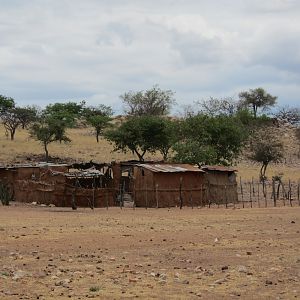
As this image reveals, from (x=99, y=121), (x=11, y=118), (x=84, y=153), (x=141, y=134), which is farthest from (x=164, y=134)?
(x=11, y=118)

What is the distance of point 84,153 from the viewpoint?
6266cm

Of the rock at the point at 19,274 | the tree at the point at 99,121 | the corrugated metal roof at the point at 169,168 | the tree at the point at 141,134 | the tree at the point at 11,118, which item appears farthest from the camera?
the tree at the point at 99,121

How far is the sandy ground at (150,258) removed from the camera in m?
Answer: 10.3

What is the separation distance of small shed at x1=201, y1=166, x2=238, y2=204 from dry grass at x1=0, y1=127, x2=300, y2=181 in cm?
1564

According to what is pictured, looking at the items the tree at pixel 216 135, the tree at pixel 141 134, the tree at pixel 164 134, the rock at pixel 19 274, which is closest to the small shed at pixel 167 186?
the tree at pixel 216 135

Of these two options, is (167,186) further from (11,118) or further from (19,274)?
(11,118)

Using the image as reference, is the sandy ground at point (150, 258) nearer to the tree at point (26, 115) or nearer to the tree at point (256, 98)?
the tree at point (26, 115)

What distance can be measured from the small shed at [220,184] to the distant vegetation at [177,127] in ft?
16.2

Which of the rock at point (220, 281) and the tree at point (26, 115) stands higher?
the tree at point (26, 115)

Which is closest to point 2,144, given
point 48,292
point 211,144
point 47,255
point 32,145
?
point 32,145

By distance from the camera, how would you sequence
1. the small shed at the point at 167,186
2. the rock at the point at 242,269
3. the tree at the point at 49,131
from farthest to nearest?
1. the tree at the point at 49,131
2. the small shed at the point at 167,186
3. the rock at the point at 242,269

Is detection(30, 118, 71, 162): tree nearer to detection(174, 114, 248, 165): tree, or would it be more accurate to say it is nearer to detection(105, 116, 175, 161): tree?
detection(105, 116, 175, 161): tree

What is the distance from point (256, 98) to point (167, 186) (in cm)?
5694

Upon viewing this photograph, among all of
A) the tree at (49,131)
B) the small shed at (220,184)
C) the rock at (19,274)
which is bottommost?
the rock at (19,274)
